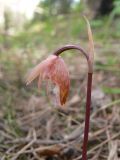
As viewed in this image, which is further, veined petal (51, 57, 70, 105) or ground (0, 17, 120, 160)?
ground (0, 17, 120, 160)

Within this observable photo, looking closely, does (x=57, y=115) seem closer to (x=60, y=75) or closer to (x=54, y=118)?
(x=54, y=118)

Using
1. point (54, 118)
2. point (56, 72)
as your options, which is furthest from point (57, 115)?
point (56, 72)

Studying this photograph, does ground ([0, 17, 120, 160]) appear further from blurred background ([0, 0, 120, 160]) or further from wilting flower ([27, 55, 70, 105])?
wilting flower ([27, 55, 70, 105])

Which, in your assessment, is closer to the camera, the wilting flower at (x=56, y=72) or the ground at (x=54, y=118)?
→ the wilting flower at (x=56, y=72)

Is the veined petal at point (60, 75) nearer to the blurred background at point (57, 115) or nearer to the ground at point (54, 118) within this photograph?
the blurred background at point (57, 115)

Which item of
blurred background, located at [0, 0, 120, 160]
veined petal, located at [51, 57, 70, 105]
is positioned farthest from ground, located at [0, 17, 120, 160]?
veined petal, located at [51, 57, 70, 105]

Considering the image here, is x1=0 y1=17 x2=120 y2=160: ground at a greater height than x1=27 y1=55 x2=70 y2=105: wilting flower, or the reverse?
x1=27 y1=55 x2=70 y2=105: wilting flower

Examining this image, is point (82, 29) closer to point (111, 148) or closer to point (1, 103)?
point (1, 103)

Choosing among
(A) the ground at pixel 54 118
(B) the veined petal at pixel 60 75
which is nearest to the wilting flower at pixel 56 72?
(B) the veined petal at pixel 60 75

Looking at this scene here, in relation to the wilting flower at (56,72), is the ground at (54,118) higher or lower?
lower

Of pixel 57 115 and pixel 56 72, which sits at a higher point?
pixel 56 72

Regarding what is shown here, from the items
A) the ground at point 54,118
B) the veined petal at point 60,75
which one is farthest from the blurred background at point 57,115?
the veined petal at point 60,75

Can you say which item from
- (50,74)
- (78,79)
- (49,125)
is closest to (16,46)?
(78,79)
